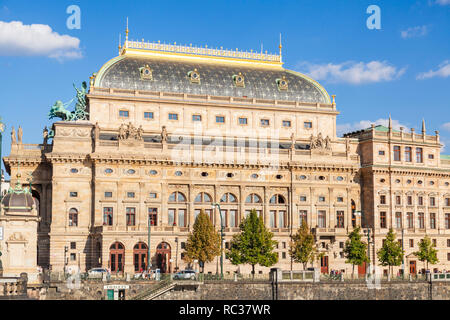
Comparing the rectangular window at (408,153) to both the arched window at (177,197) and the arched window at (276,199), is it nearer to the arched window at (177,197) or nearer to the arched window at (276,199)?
the arched window at (276,199)

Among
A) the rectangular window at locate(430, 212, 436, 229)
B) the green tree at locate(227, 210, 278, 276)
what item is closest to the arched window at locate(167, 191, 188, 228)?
the green tree at locate(227, 210, 278, 276)

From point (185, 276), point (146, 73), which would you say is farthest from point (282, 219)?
point (185, 276)

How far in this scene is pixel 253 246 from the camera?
10262cm

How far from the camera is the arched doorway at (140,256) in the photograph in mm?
104250

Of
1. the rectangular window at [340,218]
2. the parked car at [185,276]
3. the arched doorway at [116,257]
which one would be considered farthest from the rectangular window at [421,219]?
the parked car at [185,276]

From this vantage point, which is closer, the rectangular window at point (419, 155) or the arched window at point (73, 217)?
the arched window at point (73, 217)

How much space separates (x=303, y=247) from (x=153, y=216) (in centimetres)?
1966

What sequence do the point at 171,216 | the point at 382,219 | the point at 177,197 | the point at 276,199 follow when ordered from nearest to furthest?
the point at 171,216, the point at 177,197, the point at 276,199, the point at 382,219

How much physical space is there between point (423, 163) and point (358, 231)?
63.5ft

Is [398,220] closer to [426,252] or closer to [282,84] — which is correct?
[426,252]

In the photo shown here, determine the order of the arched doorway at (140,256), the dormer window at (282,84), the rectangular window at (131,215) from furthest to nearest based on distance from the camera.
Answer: the dormer window at (282,84) → the rectangular window at (131,215) → the arched doorway at (140,256)

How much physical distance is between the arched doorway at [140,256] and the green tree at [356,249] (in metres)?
26.6
